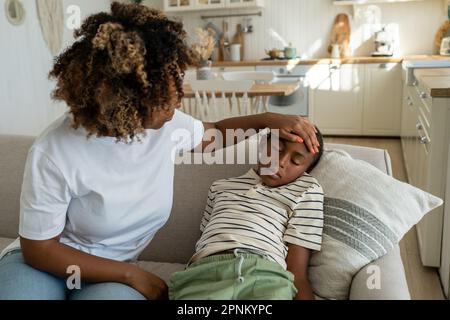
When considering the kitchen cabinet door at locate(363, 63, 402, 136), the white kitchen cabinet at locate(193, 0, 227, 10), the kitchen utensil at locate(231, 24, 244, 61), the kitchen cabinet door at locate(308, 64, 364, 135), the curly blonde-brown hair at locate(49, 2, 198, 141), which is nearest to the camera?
the curly blonde-brown hair at locate(49, 2, 198, 141)

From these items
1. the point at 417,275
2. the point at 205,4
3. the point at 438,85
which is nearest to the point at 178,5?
the point at 205,4

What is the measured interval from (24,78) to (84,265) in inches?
105

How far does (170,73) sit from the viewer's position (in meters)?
0.95

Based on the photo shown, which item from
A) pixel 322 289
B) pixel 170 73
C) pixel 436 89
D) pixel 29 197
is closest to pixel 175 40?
pixel 170 73

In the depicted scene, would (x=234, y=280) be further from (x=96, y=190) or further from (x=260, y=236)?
(x=96, y=190)

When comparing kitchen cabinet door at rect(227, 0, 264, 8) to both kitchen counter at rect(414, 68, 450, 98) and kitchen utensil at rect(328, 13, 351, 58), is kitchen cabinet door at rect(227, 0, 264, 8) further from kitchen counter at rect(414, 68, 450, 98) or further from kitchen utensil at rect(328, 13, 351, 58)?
kitchen counter at rect(414, 68, 450, 98)

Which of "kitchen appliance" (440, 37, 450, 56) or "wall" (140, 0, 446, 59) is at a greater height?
"wall" (140, 0, 446, 59)

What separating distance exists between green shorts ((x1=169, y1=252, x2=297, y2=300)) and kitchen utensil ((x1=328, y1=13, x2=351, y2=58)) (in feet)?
14.7

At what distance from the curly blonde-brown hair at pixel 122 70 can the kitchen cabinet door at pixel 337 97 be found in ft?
13.3

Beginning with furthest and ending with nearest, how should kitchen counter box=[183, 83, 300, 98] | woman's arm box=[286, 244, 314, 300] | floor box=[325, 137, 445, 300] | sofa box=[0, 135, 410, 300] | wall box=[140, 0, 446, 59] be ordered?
wall box=[140, 0, 446, 59]
kitchen counter box=[183, 83, 300, 98]
floor box=[325, 137, 445, 300]
sofa box=[0, 135, 410, 300]
woman's arm box=[286, 244, 314, 300]

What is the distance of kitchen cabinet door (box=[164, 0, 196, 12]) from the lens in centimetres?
512

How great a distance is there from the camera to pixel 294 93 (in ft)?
16.1

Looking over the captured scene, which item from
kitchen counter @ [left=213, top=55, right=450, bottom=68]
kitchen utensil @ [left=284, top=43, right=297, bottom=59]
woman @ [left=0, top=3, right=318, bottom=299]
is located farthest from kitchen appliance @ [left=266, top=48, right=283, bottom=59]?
woman @ [left=0, top=3, right=318, bottom=299]

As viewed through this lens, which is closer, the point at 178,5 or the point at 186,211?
the point at 186,211
